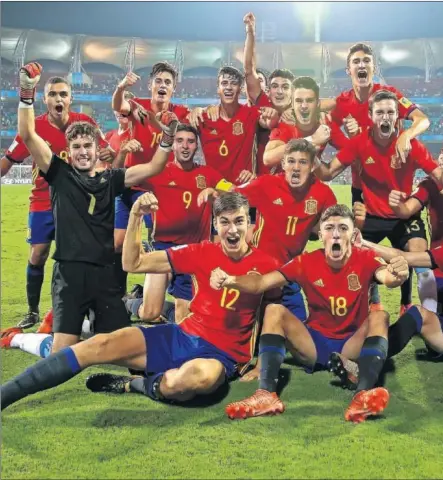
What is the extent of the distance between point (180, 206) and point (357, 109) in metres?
1.54

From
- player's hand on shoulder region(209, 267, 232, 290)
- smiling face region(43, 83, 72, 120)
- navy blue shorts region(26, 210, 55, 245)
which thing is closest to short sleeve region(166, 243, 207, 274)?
player's hand on shoulder region(209, 267, 232, 290)

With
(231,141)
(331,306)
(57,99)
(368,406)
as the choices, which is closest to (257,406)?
(368,406)

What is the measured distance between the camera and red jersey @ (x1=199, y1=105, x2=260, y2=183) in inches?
187

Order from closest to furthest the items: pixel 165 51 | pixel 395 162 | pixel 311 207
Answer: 1. pixel 311 207
2. pixel 395 162
3. pixel 165 51

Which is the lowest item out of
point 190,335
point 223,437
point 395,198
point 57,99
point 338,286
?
point 223,437

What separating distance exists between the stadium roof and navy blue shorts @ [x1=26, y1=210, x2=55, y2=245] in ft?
62.8

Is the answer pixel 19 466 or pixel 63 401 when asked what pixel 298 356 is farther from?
pixel 19 466

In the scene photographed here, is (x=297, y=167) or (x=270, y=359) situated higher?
(x=297, y=167)

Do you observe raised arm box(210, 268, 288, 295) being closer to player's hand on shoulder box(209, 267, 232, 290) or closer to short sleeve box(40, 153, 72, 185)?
player's hand on shoulder box(209, 267, 232, 290)

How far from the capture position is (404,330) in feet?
10.4

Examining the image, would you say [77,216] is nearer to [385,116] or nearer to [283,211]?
[283,211]

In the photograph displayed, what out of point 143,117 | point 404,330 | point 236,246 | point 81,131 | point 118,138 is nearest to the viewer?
point 236,246

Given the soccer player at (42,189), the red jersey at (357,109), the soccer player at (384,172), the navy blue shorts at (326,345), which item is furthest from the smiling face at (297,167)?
the soccer player at (42,189)

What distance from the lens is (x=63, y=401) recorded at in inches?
118
